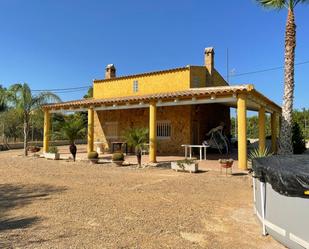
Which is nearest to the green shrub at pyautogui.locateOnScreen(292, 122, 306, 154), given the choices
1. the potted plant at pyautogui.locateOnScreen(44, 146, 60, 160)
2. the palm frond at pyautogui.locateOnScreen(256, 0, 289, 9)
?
the palm frond at pyautogui.locateOnScreen(256, 0, 289, 9)

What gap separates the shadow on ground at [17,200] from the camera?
521 cm

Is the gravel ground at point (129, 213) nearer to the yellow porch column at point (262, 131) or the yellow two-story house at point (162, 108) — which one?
the yellow porch column at point (262, 131)

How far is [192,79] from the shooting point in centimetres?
1836

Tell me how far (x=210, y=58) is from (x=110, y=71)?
792 centimetres

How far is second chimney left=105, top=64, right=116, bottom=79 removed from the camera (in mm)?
23406

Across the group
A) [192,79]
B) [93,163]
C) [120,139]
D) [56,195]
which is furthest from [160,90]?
[56,195]

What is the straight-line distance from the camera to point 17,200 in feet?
24.4

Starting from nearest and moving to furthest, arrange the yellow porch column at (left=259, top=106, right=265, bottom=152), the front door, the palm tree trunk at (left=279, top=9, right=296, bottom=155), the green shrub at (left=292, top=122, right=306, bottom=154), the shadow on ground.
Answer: the shadow on ground → the palm tree trunk at (left=279, top=9, right=296, bottom=155) → the yellow porch column at (left=259, top=106, right=265, bottom=152) → the front door → the green shrub at (left=292, top=122, right=306, bottom=154)

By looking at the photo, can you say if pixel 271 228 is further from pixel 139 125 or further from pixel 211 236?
pixel 139 125

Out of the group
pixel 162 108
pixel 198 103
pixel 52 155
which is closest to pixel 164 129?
pixel 162 108

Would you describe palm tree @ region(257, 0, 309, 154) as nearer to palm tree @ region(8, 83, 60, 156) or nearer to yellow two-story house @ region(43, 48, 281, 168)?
yellow two-story house @ region(43, 48, 281, 168)

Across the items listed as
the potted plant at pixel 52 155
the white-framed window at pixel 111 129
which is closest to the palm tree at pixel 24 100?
the potted plant at pixel 52 155

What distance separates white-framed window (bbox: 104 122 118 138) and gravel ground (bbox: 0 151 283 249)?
34.6ft

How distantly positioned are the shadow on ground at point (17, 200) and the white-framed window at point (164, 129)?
10.5 metres
